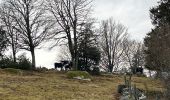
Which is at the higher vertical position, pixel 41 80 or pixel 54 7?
pixel 54 7

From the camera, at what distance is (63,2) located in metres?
55.8

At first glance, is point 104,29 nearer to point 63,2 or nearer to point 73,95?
point 63,2

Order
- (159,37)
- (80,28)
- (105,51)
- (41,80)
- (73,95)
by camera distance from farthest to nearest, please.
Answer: (105,51), (80,28), (41,80), (159,37), (73,95)

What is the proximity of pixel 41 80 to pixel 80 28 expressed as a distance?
21.4 m

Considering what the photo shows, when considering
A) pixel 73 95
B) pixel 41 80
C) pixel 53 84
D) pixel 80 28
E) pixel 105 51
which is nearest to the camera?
pixel 73 95

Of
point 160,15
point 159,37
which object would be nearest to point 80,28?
point 160,15

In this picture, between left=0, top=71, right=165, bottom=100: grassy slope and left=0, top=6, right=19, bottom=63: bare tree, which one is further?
left=0, top=6, right=19, bottom=63: bare tree

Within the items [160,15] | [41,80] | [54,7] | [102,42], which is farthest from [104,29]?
[41,80]

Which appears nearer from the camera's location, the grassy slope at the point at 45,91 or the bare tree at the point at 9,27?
the grassy slope at the point at 45,91

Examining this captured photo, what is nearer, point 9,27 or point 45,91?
point 45,91

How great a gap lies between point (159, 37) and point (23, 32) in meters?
29.4

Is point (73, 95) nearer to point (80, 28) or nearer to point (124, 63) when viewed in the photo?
point (80, 28)

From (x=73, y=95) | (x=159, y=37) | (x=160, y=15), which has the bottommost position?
(x=73, y=95)

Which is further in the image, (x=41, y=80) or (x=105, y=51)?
(x=105, y=51)
